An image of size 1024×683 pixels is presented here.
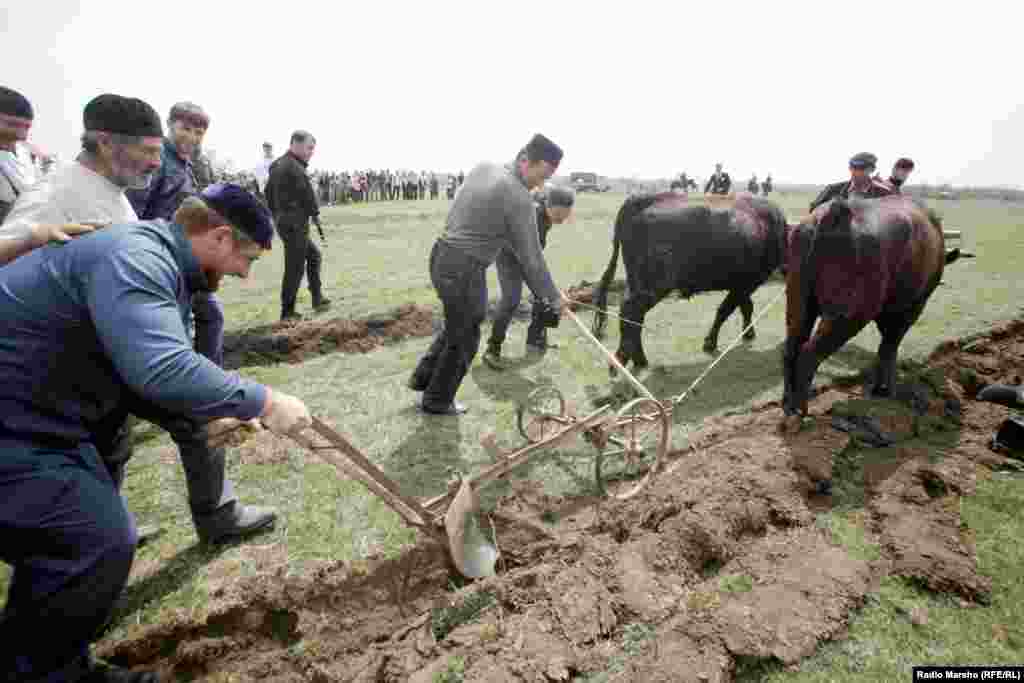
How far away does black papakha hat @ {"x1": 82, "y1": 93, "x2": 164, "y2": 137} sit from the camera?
8.77ft

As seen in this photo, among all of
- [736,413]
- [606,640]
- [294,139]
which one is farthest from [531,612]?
[294,139]

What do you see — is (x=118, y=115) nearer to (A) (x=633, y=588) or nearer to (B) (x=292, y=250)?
(A) (x=633, y=588)

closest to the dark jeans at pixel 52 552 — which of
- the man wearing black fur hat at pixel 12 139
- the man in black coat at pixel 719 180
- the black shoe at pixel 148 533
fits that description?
the black shoe at pixel 148 533

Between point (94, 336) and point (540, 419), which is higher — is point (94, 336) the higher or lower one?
the higher one

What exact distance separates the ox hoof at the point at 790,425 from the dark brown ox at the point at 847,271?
0.10 feet

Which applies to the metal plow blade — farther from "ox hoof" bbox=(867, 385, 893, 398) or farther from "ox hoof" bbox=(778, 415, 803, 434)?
"ox hoof" bbox=(867, 385, 893, 398)

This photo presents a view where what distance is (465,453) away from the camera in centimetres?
450

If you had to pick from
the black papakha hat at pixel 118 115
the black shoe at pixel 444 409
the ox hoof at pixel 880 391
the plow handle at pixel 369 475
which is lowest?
the black shoe at pixel 444 409

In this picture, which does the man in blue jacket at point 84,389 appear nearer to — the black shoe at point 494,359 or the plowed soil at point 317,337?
the black shoe at point 494,359

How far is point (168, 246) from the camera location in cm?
203

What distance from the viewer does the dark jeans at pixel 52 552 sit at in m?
1.85

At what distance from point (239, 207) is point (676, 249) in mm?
5169

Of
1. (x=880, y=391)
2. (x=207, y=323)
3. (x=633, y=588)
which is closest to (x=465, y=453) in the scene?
(x=633, y=588)

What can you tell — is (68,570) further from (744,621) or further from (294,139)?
(294,139)
